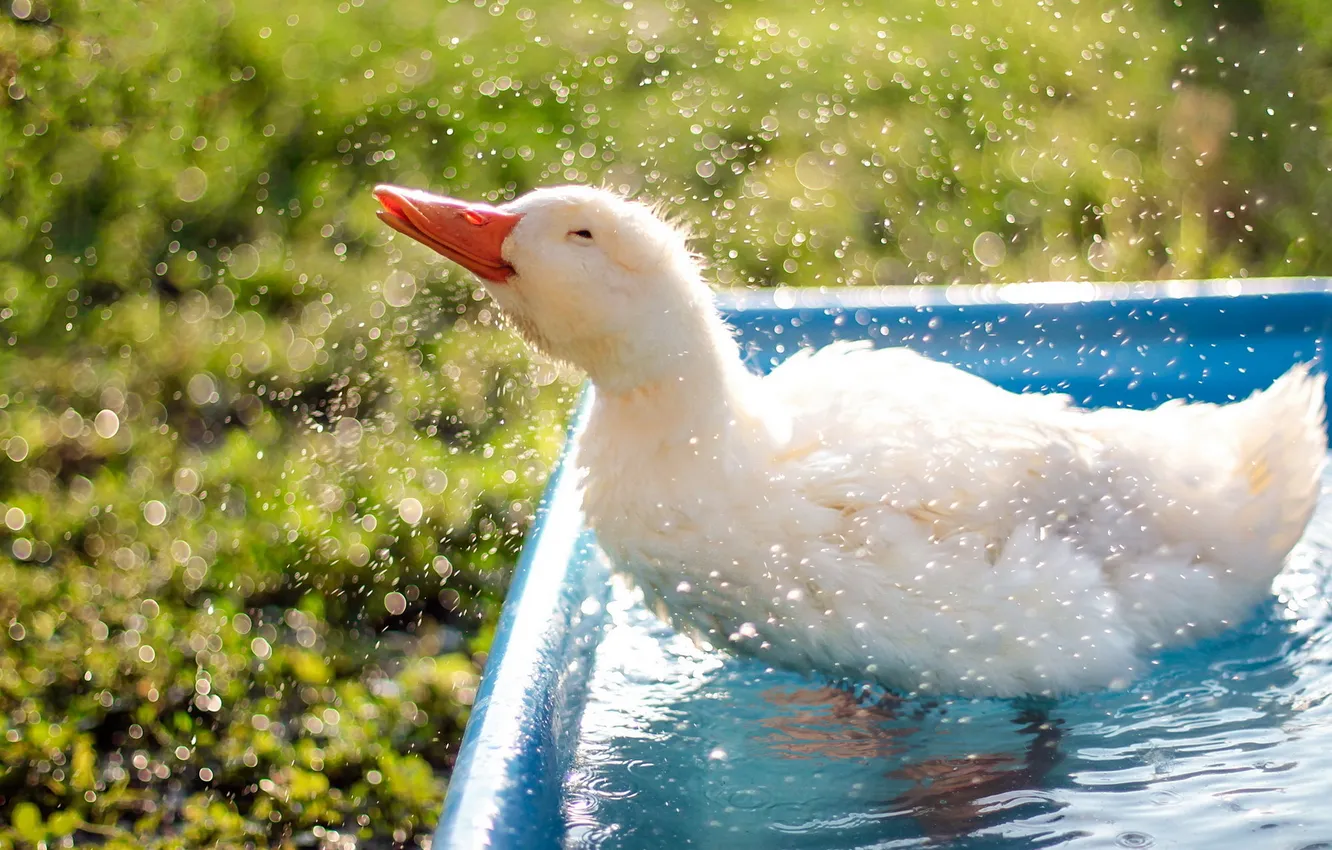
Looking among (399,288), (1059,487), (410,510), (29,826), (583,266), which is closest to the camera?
(583,266)

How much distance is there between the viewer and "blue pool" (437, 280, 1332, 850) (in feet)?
7.06

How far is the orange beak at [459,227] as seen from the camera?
7.83 feet

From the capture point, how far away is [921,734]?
2.46m

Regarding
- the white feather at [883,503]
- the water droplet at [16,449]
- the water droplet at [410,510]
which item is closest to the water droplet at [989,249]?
the water droplet at [410,510]

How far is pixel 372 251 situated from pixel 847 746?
324 centimetres

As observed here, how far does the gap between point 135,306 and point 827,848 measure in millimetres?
3554

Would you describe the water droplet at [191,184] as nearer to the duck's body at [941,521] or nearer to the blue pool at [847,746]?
the blue pool at [847,746]

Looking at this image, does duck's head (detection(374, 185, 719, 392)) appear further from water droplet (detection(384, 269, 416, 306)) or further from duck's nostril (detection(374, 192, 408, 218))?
water droplet (detection(384, 269, 416, 306))

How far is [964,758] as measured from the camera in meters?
2.38

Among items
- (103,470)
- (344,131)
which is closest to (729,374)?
(103,470)

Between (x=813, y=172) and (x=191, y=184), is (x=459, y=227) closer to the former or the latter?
(x=813, y=172)

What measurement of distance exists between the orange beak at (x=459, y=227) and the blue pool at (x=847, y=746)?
648 mm

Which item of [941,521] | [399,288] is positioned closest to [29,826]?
[941,521]

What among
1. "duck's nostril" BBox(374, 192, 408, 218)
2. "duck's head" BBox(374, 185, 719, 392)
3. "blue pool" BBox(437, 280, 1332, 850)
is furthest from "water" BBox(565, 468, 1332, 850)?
"duck's nostril" BBox(374, 192, 408, 218)
